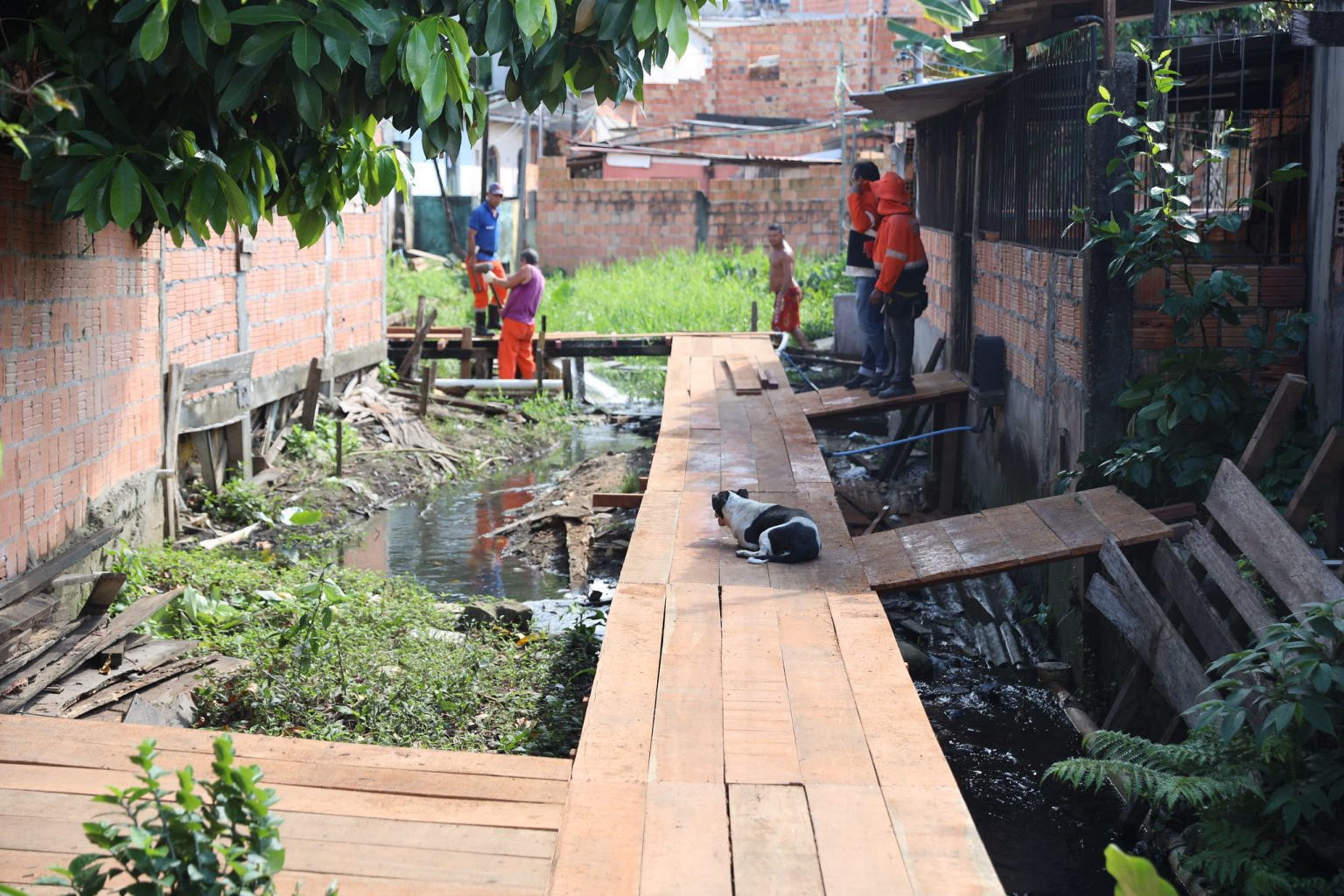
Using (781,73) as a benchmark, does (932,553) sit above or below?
below

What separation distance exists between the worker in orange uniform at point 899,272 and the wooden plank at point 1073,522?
127 inches

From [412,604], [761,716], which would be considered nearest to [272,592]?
[412,604]

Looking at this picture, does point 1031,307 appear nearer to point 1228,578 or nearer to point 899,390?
point 899,390

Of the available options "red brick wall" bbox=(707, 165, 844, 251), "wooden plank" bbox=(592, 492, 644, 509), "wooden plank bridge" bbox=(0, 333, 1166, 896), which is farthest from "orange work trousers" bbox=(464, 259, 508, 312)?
"wooden plank bridge" bbox=(0, 333, 1166, 896)

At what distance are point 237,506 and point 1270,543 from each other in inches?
266

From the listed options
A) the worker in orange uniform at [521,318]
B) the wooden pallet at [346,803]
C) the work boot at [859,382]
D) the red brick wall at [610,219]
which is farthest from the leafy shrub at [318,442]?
the red brick wall at [610,219]

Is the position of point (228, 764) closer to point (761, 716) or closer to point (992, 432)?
point (761, 716)

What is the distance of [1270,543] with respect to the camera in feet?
16.3

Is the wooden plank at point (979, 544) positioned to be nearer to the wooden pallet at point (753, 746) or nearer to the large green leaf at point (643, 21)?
the wooden pallet at point (753, 746)

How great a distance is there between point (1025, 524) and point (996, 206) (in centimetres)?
424

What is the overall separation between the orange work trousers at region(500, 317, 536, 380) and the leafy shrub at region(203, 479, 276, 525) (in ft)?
19.6

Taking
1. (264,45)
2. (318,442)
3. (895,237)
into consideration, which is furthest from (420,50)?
(318,442)

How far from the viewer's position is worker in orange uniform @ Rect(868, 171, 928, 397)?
31.1 ft

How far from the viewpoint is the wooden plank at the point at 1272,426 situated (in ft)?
18.4
